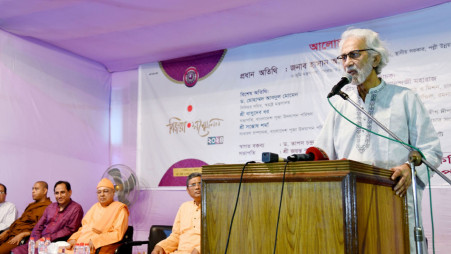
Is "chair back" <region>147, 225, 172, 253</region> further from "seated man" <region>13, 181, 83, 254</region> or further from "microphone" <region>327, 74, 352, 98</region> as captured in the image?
"microphone" <region>327, 74, 352, 98</region>

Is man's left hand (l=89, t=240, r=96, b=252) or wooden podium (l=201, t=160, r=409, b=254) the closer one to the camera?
wooden podium (l=201, t=160, r=409, b=254)

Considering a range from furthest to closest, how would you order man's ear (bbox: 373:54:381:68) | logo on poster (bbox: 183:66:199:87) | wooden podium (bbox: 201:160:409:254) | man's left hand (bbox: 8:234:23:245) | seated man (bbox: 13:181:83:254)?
1. logo on poster (bbox: 183:66:199:87)
2. seated man (bbox: 13:181:83:254)
3. man's left hand (bbox: 8:234:23:245)
4. man's ear (bbox: 373:54:381:68)
5. wooden podium (bbox: 201:160:409:254)

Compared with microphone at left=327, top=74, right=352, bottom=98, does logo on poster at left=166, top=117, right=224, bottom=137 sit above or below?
above

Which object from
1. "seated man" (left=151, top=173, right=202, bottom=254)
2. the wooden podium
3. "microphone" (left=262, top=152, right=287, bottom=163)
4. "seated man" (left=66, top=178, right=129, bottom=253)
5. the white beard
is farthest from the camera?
"seated man" (left=66, top=178, right=129, bottom=253)

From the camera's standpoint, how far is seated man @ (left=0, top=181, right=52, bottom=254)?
5.56 meters

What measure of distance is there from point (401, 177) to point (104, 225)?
4204mm

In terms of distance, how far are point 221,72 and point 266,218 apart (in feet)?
13.9

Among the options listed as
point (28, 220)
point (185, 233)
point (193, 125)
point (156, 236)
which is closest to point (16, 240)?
point (28, 220)

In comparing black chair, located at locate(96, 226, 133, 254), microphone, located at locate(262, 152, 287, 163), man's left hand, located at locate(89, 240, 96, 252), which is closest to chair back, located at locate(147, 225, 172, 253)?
black chair, located at locate(96, 226, 133, 254)

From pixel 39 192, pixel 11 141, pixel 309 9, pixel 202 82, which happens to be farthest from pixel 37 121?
pixel 309 9

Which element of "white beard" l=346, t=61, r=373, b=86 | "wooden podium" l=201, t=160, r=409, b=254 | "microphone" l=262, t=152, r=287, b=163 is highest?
"white beard" l=346, t=61, r=373, b=86

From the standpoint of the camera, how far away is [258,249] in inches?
65.4

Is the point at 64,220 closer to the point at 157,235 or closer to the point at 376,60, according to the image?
the point at 157,235

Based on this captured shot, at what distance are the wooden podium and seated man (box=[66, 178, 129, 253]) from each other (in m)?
3.59
